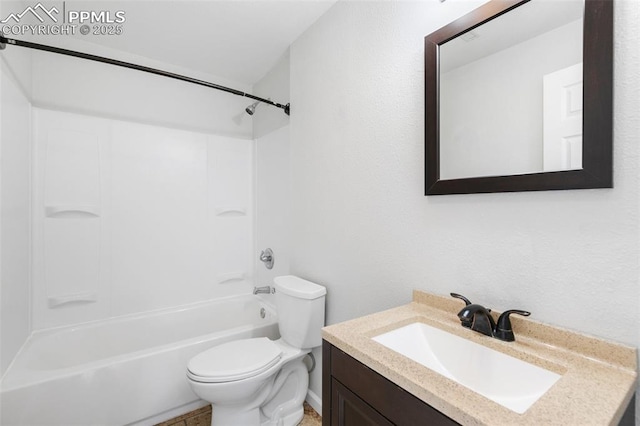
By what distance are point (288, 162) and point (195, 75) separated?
1275 mm

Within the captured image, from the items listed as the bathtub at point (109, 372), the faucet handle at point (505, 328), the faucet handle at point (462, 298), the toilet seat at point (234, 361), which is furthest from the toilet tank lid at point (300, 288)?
the faucet handle at point (505, 328)

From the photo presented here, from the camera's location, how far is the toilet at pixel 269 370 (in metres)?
1.43

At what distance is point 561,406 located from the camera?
579mm

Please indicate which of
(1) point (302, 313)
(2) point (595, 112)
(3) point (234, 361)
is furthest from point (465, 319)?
(3) point (234, 361)

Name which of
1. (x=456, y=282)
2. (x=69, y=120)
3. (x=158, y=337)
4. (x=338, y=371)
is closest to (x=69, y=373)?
(x=158, y=337)

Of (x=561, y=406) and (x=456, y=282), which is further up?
(x=456, y=282)

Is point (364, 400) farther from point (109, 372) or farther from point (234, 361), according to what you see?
point (109, 372)

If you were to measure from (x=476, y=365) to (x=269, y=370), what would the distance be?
42.4 inches

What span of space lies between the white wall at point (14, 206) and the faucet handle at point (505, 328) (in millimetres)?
2254

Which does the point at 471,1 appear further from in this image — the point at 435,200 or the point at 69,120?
the point at 69,120

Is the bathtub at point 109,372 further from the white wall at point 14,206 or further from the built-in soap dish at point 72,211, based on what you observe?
the built-in soap dish at point 72,211

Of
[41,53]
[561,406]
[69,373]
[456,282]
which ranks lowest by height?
[69,373]

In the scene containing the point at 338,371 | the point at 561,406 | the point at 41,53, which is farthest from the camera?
the point at 41,53

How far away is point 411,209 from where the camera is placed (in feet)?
4.11
